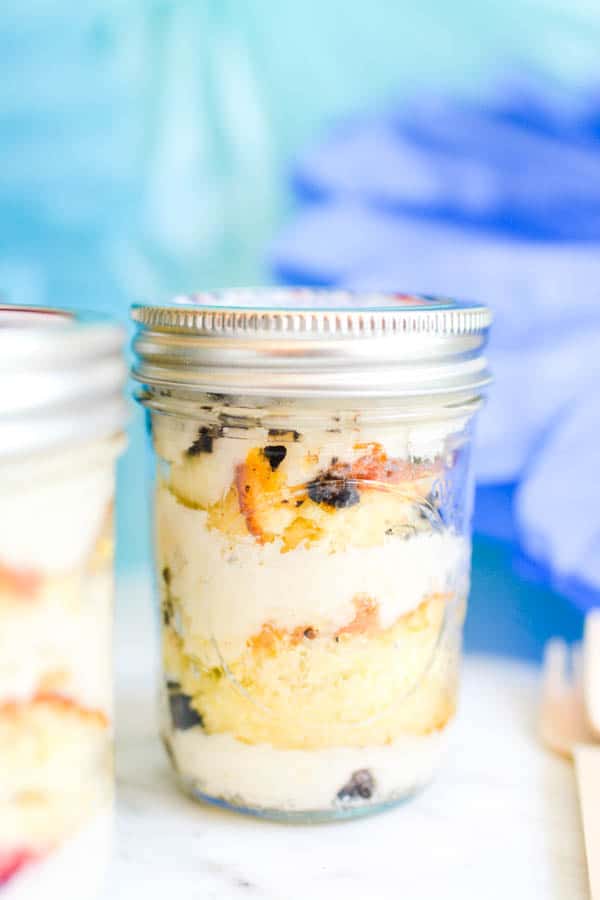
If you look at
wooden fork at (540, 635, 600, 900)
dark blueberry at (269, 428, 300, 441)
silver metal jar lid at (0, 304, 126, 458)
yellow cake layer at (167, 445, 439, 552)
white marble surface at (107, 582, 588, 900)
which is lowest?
white marble surface at (107, 582, 588, 900)

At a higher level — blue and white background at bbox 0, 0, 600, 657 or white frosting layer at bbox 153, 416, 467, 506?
blue and white background at bbox 0, 0, 600, 657

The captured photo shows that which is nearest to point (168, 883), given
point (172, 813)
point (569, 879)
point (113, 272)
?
point (172, 813)

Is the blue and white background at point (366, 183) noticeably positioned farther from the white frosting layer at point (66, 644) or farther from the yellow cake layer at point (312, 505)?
the white frosting layer at point (66, 644)

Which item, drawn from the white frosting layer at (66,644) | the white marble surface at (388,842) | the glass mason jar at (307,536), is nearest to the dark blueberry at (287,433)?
the glass mason jar at (307,536)

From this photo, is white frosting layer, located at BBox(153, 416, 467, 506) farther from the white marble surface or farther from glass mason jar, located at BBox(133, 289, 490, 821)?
the white marble surface

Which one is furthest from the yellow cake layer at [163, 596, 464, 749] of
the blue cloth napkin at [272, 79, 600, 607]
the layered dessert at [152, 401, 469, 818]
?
the blue cloth napkin at [272, 79, 600, 607]

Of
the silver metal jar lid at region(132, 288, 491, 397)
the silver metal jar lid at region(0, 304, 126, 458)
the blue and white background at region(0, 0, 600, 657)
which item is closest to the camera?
the silver metal jar lid at region(0, 304, 126, 458)

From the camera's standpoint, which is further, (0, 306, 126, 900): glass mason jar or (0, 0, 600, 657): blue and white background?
(0, 0, 600, 657): blue and white background
